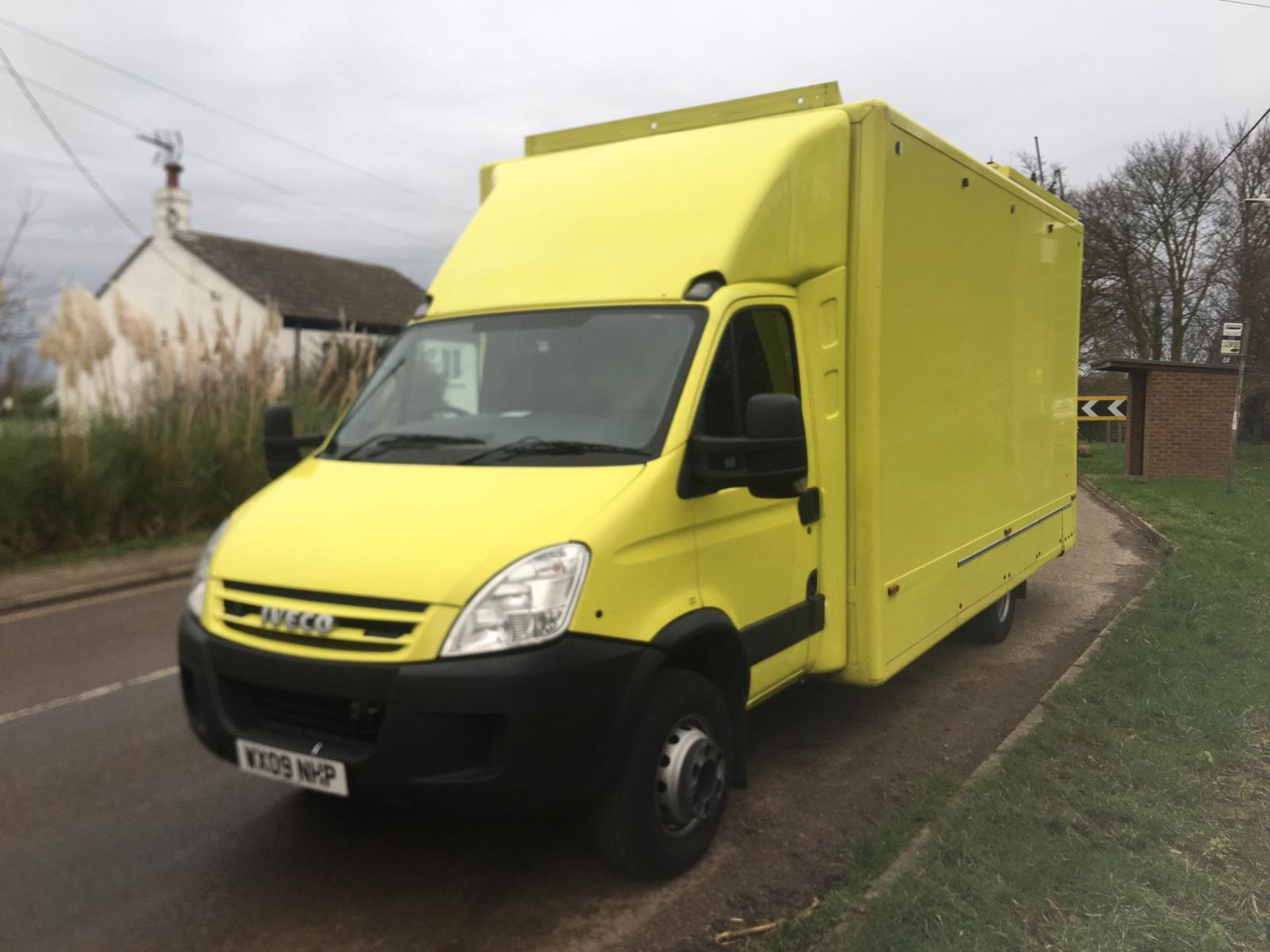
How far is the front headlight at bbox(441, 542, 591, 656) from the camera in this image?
315 cm

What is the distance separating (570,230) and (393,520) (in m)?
1.69

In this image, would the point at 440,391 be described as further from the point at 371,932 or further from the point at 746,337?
the point at 371,932

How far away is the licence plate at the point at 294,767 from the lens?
325 cm

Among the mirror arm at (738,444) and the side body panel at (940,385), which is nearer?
the mirror arm at (738,444)

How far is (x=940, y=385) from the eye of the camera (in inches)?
211

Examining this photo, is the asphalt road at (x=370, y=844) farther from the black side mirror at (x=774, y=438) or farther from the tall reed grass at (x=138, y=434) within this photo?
the tall reed grass at (x=138, y=434)

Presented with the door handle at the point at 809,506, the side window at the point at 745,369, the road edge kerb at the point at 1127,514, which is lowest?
the road edge kerb at the point at 1127,514

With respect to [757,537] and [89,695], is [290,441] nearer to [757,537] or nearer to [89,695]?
[757,537]

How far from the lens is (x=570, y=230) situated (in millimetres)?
4543

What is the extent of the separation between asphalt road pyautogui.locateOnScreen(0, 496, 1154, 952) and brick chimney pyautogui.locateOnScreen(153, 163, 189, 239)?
31.2 m

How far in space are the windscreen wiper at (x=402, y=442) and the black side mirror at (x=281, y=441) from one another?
1.72 ft

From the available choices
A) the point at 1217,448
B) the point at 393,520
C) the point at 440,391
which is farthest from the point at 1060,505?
the point at 1217,448

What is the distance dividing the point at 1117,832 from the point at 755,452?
2132 millimetres

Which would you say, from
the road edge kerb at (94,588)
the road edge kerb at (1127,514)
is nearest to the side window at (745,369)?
the road edge kerb at (94,588)
